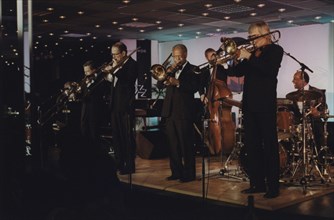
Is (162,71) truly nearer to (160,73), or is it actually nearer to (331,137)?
(160,73)

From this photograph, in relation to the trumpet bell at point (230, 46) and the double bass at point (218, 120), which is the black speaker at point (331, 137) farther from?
the trumpet bell at point (230, 46)

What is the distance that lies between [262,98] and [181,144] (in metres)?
1.47

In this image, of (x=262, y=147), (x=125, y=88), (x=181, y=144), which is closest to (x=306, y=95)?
(x=262, y=147)

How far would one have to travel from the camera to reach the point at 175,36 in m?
16.0

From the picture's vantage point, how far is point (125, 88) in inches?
261

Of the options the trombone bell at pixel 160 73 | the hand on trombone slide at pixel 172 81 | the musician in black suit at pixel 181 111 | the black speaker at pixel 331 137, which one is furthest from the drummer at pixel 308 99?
the black speaker at pixel 331 137

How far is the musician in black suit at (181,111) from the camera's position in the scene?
6047 millimetres

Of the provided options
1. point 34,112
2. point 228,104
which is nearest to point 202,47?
point 228,104

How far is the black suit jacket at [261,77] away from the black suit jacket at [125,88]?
5.91ft

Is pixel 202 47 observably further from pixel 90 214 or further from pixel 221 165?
pixel 90 214

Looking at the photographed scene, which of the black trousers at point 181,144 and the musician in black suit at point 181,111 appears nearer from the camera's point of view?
the musician in black suit at point 181,111

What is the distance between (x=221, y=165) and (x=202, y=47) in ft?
28.2

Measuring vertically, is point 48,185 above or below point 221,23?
below

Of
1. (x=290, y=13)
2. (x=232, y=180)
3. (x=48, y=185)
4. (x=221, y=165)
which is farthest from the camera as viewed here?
(x=290, y=13)
